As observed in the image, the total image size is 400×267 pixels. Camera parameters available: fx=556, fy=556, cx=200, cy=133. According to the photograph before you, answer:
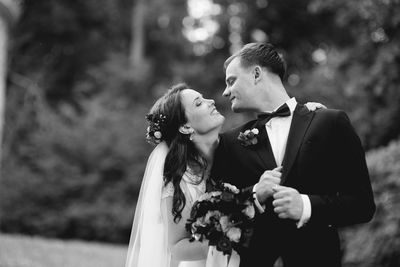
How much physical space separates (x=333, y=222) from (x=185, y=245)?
118 cm

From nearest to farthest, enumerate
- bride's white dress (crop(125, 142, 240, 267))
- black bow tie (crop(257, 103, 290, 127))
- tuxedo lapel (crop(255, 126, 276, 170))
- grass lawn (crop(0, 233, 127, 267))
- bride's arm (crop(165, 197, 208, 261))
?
tuxedo lapel (crop(255, 126, 276, 170)), black bow tie (crop(257, 103, 290, 127)), bride's arm (crop(165, 197, 208, 261)), bride's white dress (crop(125, 142, 240, 267)), grass lawn (crop(0, 233, 127, 267))

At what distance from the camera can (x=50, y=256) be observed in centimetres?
1038

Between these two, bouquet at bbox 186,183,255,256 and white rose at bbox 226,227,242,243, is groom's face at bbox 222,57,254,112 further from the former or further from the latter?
white rose at bbox 226,227,242,243

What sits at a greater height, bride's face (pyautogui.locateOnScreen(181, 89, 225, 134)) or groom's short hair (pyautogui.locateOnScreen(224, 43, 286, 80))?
groom's short hair (pyautogui.locateOnScreen(224, 43, 286, 80))

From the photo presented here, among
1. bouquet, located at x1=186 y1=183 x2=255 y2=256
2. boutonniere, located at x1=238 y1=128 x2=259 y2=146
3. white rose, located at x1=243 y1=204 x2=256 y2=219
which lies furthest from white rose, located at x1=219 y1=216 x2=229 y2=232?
boutonniere, located at x1=238 y1=128 x2=259 y2=146

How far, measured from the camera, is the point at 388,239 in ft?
26.5

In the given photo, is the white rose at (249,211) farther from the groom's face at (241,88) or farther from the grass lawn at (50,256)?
the grass lawn at (50,256)

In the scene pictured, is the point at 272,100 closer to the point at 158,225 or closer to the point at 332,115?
the point at 332,115

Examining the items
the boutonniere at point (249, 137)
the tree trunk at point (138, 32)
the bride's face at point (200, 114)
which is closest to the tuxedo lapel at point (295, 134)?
the boutonniere at point (249, 137)

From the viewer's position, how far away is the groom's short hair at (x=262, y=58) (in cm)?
396

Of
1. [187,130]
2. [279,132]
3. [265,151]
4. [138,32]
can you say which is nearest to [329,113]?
[279,132]

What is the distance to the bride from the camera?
419 centimetres

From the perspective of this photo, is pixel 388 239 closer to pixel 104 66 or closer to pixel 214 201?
pixel 214 201

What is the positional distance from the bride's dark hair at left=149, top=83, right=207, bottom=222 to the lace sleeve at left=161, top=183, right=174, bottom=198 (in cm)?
3
